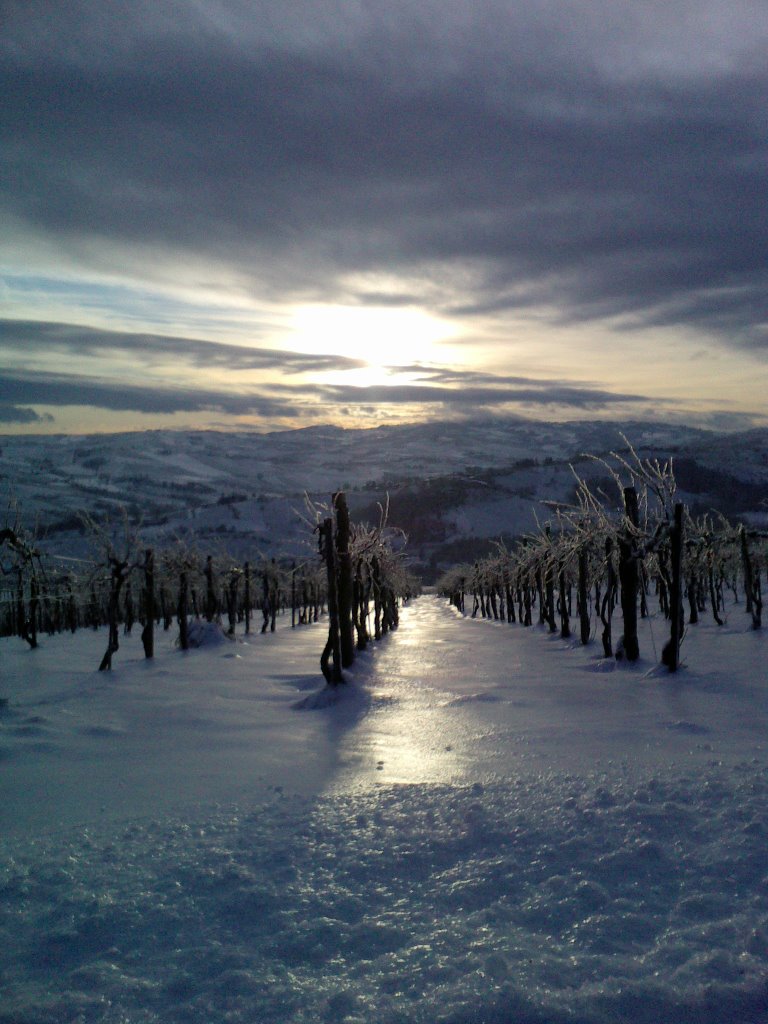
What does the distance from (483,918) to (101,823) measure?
3.13 metres

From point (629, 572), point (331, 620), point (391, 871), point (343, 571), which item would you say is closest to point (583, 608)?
point (629, 572)

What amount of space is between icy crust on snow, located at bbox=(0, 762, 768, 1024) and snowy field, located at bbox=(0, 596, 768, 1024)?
0.6 inches

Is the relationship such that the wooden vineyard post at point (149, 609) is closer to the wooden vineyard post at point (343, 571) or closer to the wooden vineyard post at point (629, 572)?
the wooden vineyard post at point (343, 571)

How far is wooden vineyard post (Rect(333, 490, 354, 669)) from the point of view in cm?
1391

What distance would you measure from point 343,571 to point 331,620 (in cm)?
175

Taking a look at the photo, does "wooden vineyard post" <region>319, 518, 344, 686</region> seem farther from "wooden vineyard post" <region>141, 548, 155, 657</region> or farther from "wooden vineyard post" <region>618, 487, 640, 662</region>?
"wooden vineyard post" <region>141, 548, 155, 657</region>

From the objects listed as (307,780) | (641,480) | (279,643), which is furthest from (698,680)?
(279,643)

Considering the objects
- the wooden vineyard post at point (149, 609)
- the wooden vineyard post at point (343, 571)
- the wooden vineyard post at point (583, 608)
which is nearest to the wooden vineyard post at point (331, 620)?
the wooden vineyard post at point (343, 571)

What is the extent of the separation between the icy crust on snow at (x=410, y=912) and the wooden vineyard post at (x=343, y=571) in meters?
8.44

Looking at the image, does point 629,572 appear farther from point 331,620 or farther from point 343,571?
point 331,620

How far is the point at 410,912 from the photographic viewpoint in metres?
3.95

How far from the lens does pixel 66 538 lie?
127625 mm

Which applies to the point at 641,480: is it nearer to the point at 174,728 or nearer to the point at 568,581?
the point at 174,728

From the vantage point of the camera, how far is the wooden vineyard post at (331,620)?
12.2 m
